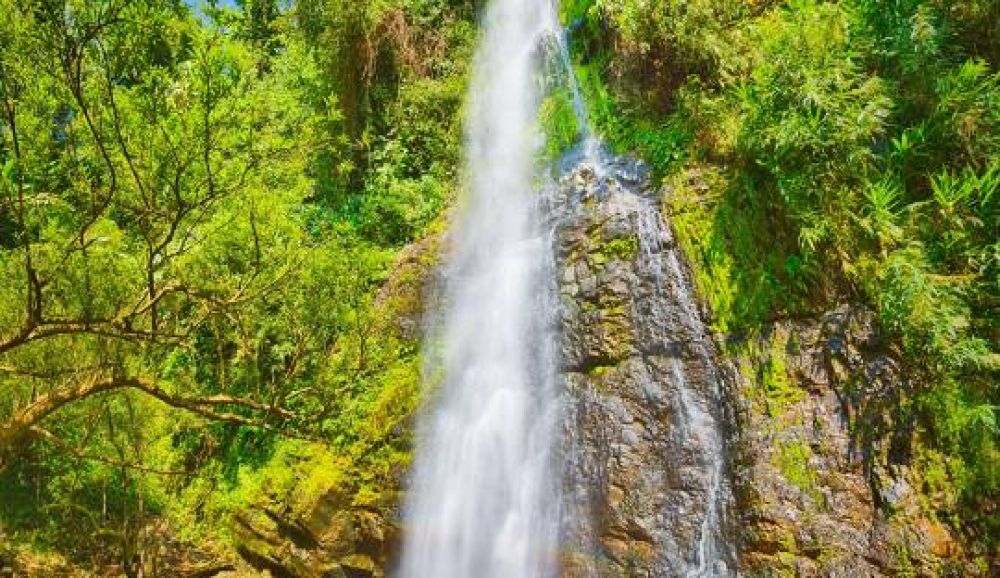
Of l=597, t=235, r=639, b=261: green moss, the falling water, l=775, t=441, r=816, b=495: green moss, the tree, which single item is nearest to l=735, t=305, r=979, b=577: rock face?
l=775, t=441, r=816, b=495: green moss

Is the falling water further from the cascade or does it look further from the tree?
the tree

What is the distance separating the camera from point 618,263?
775 centimetres

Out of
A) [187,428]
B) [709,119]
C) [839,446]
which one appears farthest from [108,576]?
[709,119]

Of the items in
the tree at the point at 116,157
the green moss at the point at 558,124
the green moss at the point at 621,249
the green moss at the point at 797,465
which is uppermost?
the green moss at the point at 558,124

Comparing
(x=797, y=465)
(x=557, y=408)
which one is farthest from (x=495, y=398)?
(x=797, y=465)

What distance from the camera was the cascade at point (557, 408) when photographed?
246 inches

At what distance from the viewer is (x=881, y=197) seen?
629 cm

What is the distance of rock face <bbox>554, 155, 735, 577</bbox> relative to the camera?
237 inches

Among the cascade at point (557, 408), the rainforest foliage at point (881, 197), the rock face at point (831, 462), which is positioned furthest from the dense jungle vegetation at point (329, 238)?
the cascade at point (557, 408)

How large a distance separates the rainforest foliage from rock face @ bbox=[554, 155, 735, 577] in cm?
44

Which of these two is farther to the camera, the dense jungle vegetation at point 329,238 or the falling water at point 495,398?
the falling water at point 495,398

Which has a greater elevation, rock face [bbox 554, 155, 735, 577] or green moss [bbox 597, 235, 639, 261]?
green moss [bbox 597, 235, 639, 261]

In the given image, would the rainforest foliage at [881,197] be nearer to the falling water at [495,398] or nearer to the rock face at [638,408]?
the rock face at [638,408]

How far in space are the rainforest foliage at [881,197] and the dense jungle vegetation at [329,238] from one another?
0.08 feet
